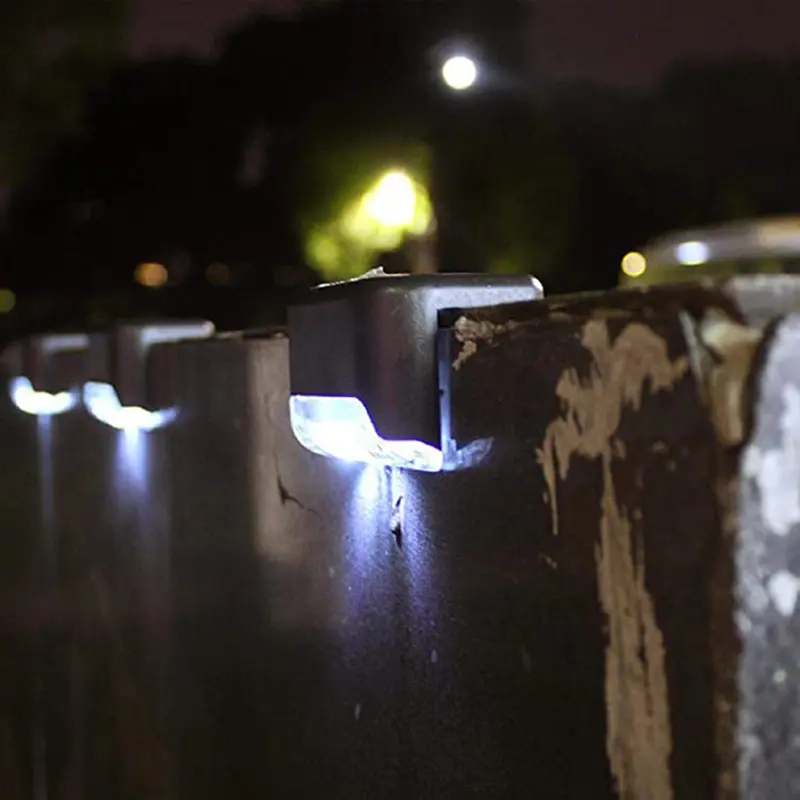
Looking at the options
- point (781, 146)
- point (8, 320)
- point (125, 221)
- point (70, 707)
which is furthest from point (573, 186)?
point (70, 707)

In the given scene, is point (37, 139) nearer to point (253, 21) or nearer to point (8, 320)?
point (8, 320)

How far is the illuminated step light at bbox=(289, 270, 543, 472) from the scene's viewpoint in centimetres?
134

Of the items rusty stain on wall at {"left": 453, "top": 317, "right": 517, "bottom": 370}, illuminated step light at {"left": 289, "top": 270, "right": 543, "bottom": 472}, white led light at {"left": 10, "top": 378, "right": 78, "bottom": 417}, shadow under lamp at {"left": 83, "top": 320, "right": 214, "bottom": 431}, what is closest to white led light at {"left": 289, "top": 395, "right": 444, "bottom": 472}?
illuminated step light at {"left": 289, "top": 270, "right": 543, "bottom": 472}

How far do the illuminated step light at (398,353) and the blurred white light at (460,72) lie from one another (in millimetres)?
13055

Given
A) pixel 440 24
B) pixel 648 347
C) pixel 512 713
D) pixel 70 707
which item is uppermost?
pixel 440 24

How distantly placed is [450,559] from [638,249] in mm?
13089

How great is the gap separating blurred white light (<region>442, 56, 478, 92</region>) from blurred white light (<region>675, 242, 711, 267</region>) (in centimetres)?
859

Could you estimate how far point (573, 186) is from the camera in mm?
14242

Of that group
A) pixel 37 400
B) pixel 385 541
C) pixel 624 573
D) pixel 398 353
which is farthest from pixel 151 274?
pixel 624 573

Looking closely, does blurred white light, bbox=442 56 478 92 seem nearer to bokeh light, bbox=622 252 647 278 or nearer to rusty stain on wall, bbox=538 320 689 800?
bokeh light, bbox=622 252 647 278

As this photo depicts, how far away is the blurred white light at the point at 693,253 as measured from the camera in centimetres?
543

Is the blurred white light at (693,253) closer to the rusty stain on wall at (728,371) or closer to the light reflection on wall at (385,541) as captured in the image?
the light reflection on wall at (385,541)

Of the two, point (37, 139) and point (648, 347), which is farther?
point (37, 139)

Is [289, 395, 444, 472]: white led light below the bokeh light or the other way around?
below
